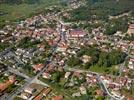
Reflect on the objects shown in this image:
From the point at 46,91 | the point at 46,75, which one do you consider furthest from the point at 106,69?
the point at 46,91

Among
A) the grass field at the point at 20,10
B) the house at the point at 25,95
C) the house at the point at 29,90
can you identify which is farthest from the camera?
the grass field at the point at 20,10

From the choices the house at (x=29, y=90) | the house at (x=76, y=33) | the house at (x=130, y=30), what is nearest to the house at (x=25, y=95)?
the house at (x=29, y=90)

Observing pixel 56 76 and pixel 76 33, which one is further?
pixel 76 33

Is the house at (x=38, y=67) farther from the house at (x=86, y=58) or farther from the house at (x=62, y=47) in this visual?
the house at (x=62, y=47)

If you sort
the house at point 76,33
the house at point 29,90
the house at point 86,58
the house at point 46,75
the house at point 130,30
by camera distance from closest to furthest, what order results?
the house at point 29,90 → the house at point 46,75 → the house at point 86,58 → the house at point 76,33 → the house at point 130,30

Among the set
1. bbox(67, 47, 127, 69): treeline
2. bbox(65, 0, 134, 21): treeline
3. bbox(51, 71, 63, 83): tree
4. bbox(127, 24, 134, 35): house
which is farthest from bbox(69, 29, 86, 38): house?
bbox(51, 71, 63, 83): tree

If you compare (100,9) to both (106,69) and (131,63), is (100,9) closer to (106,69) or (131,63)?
(131,63)

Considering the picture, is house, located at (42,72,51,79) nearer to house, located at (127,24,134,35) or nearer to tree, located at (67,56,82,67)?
tree, located at (67,56,82,67)
